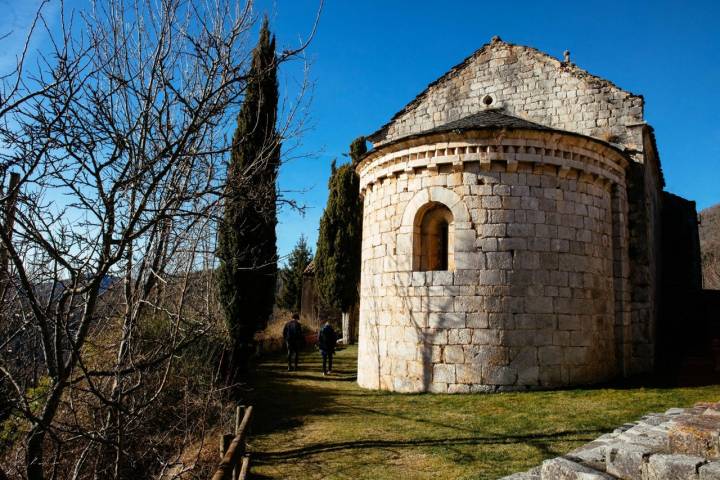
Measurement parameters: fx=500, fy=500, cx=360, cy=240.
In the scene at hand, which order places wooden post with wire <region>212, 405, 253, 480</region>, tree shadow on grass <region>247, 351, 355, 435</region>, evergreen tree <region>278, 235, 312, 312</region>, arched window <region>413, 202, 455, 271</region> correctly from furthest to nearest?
evergreen tree <region>278, 235, 312, 312</region> < arched window <region>413, 202, 455, 271</region> < tree shadow on grass <region>247, 351, 355, 435</region> < wooden post with wire <region>212, 405, 253, 480</region>

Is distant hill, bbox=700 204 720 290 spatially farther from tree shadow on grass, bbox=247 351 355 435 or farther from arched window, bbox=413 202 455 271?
tree shadow on grass, bbox=247 351 355 435

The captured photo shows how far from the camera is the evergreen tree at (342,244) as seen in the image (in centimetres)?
1967

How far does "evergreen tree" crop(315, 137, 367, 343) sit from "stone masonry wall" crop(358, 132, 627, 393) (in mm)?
10516

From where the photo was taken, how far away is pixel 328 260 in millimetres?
20062

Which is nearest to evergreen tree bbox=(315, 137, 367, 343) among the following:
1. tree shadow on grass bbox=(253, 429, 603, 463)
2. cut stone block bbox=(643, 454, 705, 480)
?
tree shadow on grass bbox=(253, 429, 603, 463)

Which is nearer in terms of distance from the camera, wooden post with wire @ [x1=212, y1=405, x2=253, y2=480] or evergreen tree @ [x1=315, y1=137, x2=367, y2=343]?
wooden post with wire @ [x1=212, y1=405, x2=253, y2=480]

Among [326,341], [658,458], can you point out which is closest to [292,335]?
[326,341]

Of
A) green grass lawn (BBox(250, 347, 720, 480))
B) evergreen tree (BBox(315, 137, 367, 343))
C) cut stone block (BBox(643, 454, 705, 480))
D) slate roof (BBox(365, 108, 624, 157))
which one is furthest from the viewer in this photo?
evergreen tree (BBox(315, 137, 367, 343))

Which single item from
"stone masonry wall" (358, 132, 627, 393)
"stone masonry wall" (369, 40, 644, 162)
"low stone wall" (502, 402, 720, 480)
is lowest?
"low stone wall" (502, 402, 720, 480)

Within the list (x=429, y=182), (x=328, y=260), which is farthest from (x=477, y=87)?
(x=328, y=260)

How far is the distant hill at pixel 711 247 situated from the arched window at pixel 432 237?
2580cm

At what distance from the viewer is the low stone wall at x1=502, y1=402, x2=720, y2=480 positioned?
118 inches

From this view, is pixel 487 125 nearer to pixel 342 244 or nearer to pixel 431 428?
pixel 431 428

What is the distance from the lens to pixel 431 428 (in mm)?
6426
